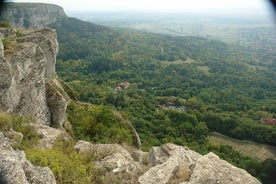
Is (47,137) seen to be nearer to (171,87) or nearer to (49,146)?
(49,146)

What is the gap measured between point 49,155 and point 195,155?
234 inches

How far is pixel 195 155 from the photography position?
40.1 ft

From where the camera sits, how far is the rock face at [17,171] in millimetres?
6109

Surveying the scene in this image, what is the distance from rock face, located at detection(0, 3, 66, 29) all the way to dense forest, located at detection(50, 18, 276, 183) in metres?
4.82

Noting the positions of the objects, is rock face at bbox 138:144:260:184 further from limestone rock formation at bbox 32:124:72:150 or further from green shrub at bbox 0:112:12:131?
green shrub at bbox 0:112:12:131

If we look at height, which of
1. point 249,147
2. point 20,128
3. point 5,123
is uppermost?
point 5,123

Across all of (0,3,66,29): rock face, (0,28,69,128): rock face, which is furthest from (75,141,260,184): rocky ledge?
(0,3,66,29): rock face

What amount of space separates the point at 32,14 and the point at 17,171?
104m

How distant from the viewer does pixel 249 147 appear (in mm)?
42125

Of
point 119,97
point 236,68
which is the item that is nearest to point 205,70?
point 236,68

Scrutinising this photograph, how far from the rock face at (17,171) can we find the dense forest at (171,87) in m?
9.29

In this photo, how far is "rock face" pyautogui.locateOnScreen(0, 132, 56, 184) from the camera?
20.0ft

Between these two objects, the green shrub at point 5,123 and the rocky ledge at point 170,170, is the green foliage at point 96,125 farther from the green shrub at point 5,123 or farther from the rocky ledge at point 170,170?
the green shrub at point 5,123

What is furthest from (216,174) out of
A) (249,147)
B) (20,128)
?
(249,147)
